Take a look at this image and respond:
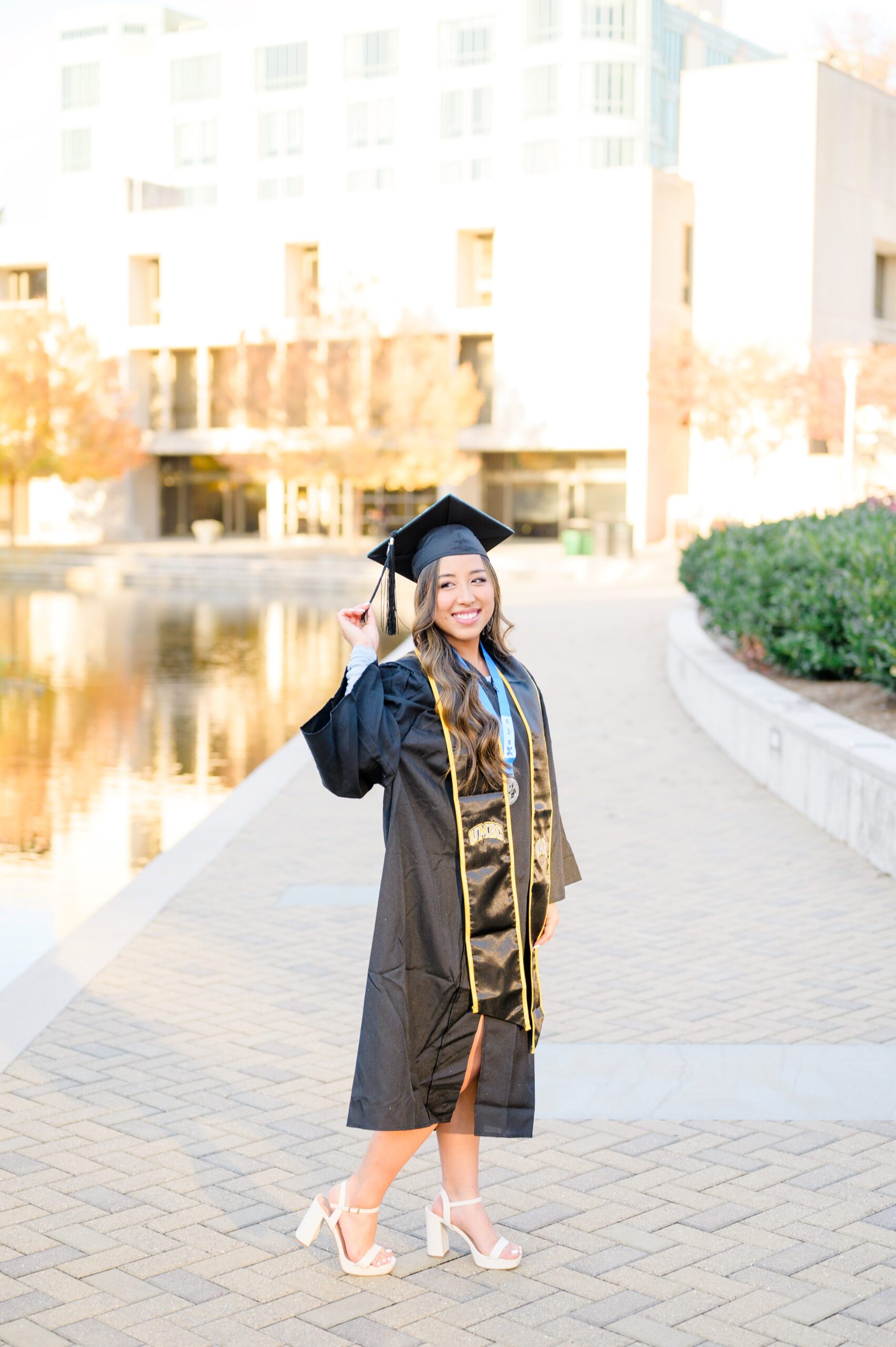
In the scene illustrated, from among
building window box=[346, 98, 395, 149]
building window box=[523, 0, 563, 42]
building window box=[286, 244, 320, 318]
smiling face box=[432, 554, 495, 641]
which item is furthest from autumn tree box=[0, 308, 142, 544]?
smiling face box=[432, 554, 495, 641]

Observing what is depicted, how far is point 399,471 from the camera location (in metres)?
46.0

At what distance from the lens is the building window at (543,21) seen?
3059 inches

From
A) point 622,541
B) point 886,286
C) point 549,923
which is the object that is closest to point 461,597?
point 549,923

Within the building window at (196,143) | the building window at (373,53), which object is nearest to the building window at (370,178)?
the building window at (373,53)

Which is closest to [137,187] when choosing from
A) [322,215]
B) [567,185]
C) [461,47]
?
[322,215]

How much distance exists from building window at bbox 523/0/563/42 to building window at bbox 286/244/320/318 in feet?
100

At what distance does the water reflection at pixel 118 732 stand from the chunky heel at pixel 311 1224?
2.94m

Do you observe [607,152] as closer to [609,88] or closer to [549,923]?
[609,88]

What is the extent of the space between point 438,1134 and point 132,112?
9979cm

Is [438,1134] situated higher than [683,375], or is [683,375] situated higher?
[683,375]

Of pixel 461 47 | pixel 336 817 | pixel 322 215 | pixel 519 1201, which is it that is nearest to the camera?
pixel 519 1201

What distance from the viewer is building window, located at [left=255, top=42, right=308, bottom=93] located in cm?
8200

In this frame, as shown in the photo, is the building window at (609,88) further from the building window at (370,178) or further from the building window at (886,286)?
the building window at (886,286)

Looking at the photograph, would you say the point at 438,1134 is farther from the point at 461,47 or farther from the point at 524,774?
the point at 461,47
